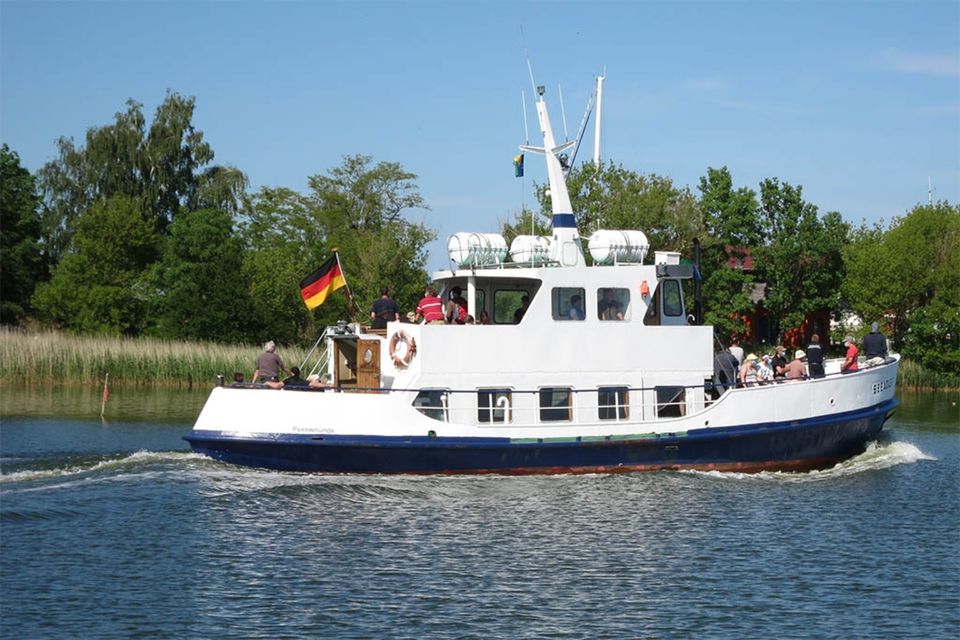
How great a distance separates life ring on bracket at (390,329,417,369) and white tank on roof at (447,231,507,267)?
5.85 ft

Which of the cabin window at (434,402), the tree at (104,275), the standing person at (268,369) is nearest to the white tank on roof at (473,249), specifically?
the cabin window at (434,402)

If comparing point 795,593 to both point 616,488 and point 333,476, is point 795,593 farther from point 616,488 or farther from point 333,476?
point 333,476

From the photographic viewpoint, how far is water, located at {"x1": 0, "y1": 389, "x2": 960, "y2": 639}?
14281 millimetres

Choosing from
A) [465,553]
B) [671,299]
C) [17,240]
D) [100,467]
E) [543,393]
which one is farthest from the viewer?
[17,240]

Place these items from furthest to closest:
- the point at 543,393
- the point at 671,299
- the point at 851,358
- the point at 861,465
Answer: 1. the point at 851,358
2. the point at 861,465
3. the point at 671,299
4. the point at 543,393

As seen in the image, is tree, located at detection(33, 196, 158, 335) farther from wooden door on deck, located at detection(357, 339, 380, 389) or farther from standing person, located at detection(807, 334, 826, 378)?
standing person, located at detection(807, 334, 826, 378)

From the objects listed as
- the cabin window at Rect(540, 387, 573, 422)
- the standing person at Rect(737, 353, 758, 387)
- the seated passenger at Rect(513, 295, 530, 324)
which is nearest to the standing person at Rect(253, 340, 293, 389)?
the seated passenger at Rect(513, 295, 530, 324)

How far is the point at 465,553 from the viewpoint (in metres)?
17.0

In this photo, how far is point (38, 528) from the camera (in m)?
17.6

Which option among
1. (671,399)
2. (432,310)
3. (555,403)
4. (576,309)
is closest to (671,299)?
(671,399)

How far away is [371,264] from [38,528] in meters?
35.3

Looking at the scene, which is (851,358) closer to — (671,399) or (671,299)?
(671,299)

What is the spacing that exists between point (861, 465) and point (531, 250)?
7908 millimetres

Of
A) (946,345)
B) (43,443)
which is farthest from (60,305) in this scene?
(946,345)
